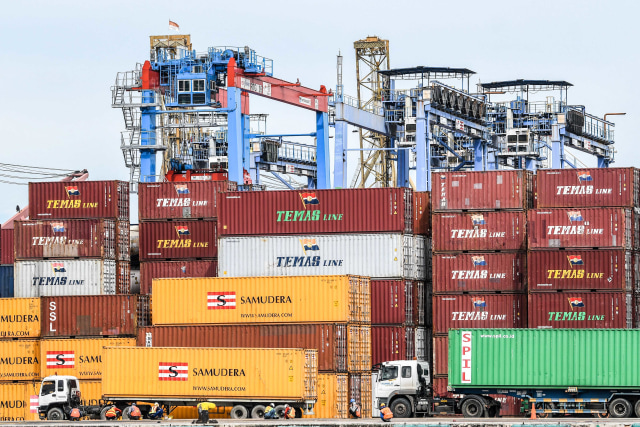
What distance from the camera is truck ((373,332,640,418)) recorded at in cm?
4219

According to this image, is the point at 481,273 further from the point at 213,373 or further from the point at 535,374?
the point at 213,373

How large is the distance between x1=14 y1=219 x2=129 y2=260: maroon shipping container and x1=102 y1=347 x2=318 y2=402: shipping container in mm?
8948

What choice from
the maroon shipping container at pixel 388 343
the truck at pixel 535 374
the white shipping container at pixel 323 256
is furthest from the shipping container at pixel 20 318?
the truck at pixel 535 374

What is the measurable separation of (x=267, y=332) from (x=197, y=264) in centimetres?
797

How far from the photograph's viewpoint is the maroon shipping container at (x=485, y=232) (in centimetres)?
4984

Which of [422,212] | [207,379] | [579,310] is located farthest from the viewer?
[422,212]

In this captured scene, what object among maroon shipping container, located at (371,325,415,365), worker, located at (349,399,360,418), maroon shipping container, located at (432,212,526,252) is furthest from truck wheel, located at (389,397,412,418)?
maroon shipping container, located at (432,212,526,252)

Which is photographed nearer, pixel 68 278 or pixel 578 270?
pixel 578 270

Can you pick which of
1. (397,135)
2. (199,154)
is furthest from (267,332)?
(199,154)

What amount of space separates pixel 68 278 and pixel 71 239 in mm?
1776

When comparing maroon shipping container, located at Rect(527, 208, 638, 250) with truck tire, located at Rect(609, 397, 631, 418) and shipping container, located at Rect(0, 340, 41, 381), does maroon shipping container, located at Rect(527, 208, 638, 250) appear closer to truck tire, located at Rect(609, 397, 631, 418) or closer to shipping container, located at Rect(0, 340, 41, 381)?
truck tire, located at Rect(609, 397, 631, 418)

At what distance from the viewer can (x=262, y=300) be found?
47.1 meters

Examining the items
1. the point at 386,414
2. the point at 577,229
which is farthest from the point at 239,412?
the point at 577,229

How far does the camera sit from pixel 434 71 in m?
83.8
